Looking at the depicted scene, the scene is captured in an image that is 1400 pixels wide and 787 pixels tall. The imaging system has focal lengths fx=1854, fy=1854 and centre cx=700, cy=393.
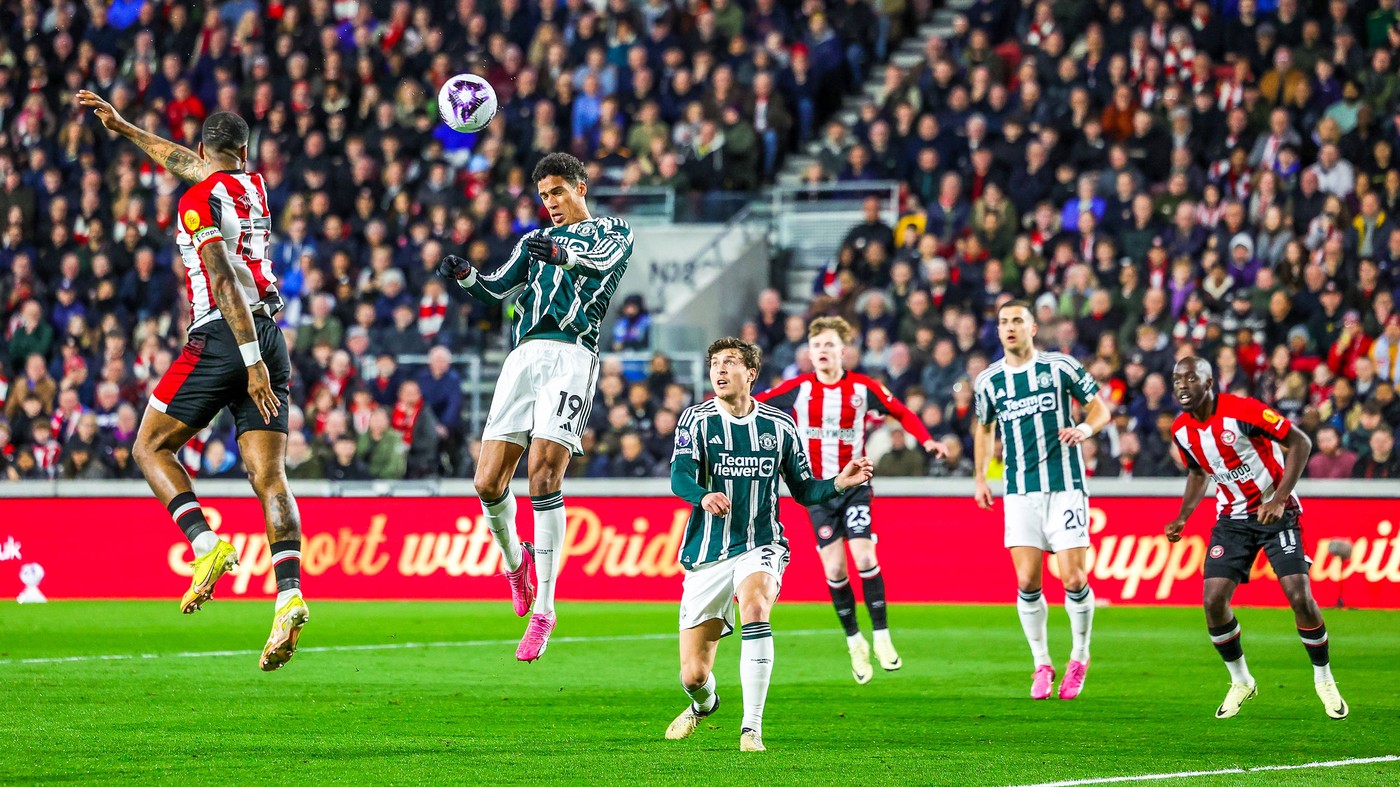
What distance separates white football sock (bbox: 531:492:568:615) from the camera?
9.85 meters

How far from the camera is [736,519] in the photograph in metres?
8.70

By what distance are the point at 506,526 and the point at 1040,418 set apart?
3390 millimetres

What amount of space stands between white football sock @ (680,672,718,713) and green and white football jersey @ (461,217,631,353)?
2.04m

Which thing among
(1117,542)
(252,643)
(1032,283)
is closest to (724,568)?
(252,643)

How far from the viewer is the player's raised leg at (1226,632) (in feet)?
33.1

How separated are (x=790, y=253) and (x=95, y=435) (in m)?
8.39

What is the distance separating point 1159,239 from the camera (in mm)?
19234

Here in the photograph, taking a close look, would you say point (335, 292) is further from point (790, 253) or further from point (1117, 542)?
point (1117, 542)

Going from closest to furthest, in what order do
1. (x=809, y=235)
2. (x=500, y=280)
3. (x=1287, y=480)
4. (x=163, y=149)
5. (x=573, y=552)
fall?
(x=163, y=149) → (x=500, y=280) → (x=1287, y=480) → (x=573, y=552) → (x=809, y=235)

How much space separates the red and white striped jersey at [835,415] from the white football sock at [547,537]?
306 centimetres

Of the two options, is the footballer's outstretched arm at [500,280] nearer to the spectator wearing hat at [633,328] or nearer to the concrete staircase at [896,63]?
the spectator wearing hat at [633,328]

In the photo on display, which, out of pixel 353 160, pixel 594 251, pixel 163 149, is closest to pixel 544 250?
pixel 594 251

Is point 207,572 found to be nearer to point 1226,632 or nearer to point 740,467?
point 740,467

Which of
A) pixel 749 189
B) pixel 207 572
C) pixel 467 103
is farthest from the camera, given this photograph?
pixel 749 189
